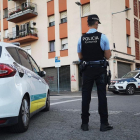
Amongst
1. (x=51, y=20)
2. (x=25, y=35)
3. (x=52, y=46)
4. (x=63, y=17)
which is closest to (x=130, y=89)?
(x=52, y=46)

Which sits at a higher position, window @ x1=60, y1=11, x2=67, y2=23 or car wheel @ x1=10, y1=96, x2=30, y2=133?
window @ x1=60, y1=11, x2=67, y2=23

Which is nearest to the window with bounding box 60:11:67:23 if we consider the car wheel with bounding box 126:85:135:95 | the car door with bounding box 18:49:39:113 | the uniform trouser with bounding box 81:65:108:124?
the car wheel with bounding box 126:85:135:95

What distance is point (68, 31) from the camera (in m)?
22.3

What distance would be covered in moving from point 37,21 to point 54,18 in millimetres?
2229

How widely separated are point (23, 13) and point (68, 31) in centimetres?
581

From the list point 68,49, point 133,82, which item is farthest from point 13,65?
point 68,49

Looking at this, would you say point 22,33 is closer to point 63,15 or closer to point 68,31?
point 63,15

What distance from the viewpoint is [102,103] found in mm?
3959

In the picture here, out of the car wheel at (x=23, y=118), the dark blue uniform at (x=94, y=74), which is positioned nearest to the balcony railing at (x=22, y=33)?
the car wheel at (x=23, y=118)

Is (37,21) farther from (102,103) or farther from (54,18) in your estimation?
(102,103)

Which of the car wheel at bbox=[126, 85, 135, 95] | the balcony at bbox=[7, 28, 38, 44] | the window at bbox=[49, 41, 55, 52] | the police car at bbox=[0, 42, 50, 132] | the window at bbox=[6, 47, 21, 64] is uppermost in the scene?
the balcony at bbox=[7, 28, 38, 44]

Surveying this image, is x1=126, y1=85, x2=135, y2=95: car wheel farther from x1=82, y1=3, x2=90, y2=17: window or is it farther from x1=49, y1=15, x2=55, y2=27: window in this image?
x1=49, y1=15, x2=55, y2=27: window

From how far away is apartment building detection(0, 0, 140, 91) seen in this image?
66.8 ft

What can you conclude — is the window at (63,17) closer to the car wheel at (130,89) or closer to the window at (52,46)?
the window at (52,46)
